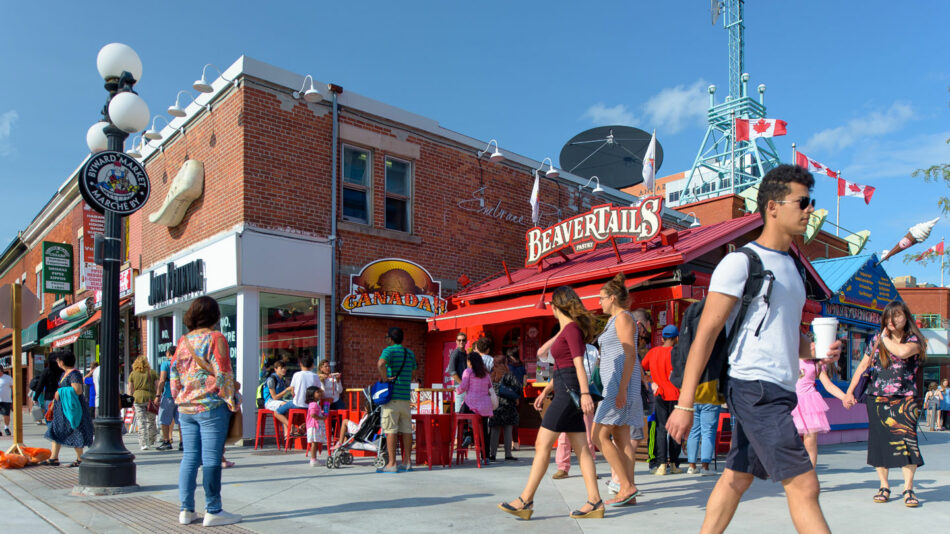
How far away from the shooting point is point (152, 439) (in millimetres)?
11117

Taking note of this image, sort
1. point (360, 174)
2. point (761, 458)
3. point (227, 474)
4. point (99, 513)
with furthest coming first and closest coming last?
1. point (360, 174)
2. point (227, 474)
3. point (99, 513)
4. point (761, 458)

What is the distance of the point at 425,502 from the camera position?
6.01 meters

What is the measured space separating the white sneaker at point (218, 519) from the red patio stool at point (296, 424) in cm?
481

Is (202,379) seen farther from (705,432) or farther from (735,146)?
(735,146)

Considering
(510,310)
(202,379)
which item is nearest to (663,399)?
(510,310)

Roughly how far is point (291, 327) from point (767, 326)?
10.7m

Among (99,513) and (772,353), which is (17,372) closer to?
(99,513)

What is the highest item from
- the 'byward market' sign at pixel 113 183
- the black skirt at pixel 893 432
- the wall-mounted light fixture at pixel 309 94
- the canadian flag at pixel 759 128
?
the canadian flag at pixel 759 128

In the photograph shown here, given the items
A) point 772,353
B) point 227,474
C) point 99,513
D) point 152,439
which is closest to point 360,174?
point 152,439

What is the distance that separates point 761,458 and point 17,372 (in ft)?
32.3

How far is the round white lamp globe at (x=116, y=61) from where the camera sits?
7672mm

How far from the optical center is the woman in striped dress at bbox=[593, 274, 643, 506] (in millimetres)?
5684

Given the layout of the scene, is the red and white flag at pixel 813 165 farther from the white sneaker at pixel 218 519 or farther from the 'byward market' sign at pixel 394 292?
the white sneaker at pixel 218 519

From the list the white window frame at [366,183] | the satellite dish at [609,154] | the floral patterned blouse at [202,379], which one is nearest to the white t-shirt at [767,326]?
the floral patterned blouse at [202,379]
